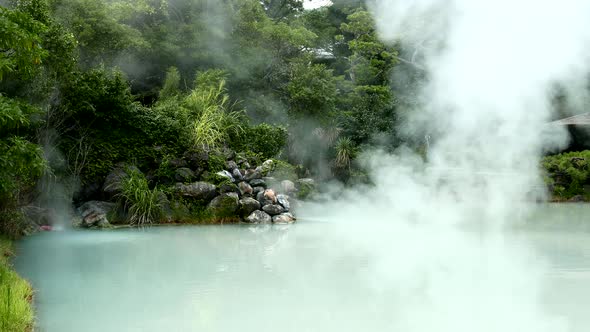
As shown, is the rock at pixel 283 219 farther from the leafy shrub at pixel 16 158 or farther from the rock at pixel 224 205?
the leafy shrub at pixel 16 158

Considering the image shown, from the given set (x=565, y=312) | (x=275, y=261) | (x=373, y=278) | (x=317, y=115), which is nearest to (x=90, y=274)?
(x=275, y=261)

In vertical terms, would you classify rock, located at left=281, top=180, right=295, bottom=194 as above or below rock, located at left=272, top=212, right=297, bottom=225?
above

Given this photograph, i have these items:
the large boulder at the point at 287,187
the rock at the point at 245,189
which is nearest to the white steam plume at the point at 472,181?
the large boulder at the point at 287,187

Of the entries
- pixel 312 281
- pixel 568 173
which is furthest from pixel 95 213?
pixel 568 173

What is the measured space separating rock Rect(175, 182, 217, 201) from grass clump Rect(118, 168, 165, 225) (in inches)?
19.8

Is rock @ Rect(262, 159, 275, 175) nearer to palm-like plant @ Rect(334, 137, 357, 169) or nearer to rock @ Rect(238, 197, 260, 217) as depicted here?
rock @ Rect(238, 197, 260, 217)

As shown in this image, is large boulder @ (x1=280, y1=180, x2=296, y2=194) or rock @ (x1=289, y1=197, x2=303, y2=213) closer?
rock @ (x1=289, y1=197, x2=303, y2=213)

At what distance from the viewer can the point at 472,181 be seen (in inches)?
487

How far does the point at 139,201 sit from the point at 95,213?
777mm

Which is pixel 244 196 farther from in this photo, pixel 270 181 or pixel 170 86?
pixel 170 86

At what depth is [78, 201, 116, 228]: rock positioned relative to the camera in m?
10.5

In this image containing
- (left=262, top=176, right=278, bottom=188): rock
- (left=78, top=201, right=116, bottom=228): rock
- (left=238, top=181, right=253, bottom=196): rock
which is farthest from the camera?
(left=262, top=176, right=278, bottom=188): rock

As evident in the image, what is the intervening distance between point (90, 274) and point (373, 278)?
111 inches

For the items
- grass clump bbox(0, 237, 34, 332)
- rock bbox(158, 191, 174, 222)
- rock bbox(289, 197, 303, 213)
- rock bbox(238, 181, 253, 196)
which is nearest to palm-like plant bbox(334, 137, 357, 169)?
rock bbox(289, 197, 303, 213)
